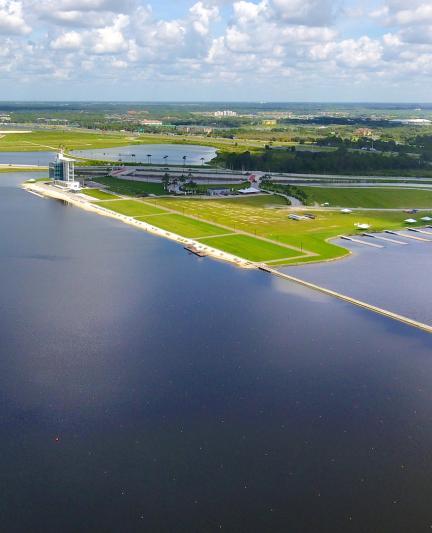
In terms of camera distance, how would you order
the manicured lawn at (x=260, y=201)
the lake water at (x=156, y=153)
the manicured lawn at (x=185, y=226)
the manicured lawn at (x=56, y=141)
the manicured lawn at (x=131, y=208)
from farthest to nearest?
the manicured lawn at (x=56, y=141) < the lake water at (x=156, y=153) < the manicured lawn at (x=260, y=201) < the manicured lawn at (x=131, y=208) < the manicured lawn at (x=185, y=226)

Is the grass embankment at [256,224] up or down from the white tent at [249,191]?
down

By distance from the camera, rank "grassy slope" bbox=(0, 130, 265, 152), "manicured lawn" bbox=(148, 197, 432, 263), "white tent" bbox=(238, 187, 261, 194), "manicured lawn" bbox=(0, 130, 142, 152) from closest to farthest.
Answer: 1. "manicured lawn" bbox=(148, 197, 432, 263)
2. "white tent" bbox=(238, 187, 261, 194)
3. "manicured lawn" bbox=(0, 130, 142, 152)
4. "grassy slope" bbox=(0, 130, 265, 152)

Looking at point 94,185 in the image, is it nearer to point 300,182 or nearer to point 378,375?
point 300,182

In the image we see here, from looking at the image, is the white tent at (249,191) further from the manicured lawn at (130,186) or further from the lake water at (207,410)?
the lake water at (207,410)

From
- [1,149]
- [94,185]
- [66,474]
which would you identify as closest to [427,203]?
[94,185]

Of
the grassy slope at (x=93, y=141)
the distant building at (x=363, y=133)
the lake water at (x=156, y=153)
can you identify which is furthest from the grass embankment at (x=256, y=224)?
the distant building at (x=363, y=133)

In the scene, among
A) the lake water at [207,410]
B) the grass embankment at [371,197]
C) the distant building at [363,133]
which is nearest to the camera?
the lake water at [207,410]

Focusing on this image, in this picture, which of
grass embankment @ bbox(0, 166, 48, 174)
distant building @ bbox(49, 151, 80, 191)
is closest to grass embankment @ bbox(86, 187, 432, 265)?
distant building @ bbox(49, 151, 80, 191)

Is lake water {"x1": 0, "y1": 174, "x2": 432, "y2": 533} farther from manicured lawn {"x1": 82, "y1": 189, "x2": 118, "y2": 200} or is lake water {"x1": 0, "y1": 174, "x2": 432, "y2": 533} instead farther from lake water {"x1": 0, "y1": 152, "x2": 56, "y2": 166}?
lake water {"x1": 0, "y1": 152, "x2": 56, "y2": 166}
